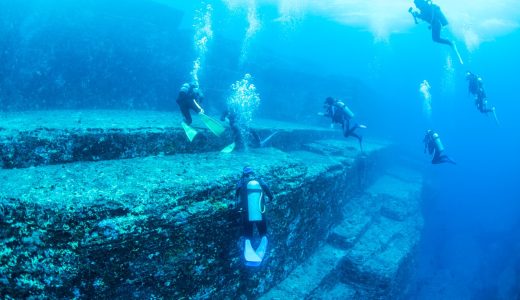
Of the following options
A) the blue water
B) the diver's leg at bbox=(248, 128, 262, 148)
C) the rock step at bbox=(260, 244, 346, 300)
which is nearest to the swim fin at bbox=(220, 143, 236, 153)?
the diver's leg at bbox=(248, 128, 262, 148)

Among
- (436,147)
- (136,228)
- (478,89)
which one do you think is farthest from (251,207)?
(478,89)

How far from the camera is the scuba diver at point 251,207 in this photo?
4.37 meters

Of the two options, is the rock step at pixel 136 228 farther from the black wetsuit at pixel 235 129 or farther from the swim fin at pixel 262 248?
the black wetsuit at pixel 235 129

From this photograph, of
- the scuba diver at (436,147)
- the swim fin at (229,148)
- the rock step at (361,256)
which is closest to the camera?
the rock step at (361,256)

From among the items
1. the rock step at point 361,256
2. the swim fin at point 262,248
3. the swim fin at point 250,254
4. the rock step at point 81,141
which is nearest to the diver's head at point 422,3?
the rock step at point 81,141

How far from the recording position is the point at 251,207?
14.3ft

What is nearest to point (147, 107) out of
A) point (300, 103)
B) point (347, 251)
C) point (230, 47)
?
point (230, 47)

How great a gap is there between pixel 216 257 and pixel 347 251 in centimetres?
504

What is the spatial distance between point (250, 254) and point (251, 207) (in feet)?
2.69

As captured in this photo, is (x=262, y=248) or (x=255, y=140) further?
(x=255, y=140)

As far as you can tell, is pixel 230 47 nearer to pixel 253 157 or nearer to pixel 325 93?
pixel 325 93

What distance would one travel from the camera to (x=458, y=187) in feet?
118

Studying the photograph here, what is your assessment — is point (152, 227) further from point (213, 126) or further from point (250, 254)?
point (213, 126)

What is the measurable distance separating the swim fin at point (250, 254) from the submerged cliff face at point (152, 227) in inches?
9.2
